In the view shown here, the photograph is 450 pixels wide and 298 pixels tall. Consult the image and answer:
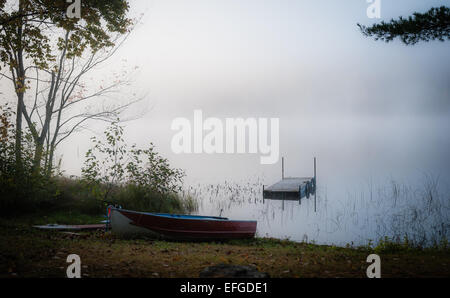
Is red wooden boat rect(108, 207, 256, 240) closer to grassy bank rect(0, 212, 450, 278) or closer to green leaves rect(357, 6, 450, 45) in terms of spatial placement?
grassy bank rect(0, 212, 450, 278)

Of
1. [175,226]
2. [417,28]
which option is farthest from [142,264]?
[417,28]

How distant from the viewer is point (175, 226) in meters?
11.2

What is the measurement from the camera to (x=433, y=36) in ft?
32.8

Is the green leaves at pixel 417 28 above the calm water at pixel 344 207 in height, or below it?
above

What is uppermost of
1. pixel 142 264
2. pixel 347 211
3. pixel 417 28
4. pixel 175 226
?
pixel 417 28

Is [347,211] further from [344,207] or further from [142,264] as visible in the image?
[142,264]

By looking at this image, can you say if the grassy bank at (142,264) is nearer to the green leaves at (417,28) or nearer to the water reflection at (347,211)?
the water reflection at (347,211)

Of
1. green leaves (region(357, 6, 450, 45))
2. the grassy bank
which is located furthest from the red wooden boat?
green leaves (region(357, 6, 450, 45))

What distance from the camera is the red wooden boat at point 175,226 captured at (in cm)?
1062

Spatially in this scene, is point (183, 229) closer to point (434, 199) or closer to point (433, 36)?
point (433, 36)

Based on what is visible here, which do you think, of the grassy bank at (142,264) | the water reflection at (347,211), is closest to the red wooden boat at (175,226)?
the water reflection at (347,211)

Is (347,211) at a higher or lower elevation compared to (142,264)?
lower

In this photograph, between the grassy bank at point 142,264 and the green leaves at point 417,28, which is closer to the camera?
the grassy bank at point 142,264
